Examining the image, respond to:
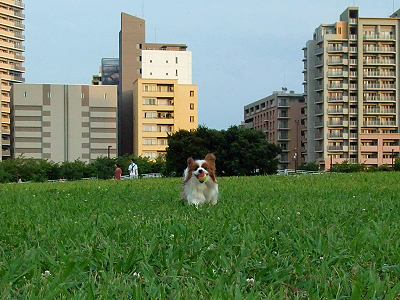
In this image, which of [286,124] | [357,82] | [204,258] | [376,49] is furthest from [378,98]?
[204,258]

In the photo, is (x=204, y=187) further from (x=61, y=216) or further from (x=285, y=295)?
(x=285, y=295)

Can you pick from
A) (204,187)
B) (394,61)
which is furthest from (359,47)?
(204,187)

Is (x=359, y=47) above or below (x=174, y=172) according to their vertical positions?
above

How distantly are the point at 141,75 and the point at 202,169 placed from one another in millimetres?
96122

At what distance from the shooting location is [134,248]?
12.1 ft

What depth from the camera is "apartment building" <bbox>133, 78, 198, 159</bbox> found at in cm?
9212

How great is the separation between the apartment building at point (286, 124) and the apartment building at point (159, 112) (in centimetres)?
2343

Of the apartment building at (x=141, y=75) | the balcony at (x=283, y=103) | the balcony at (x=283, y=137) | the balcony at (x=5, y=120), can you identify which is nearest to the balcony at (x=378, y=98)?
the balcony at (x=283, y=137)

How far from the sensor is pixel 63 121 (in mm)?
90000

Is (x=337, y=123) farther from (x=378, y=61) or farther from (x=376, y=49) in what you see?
(x=376, y=49)

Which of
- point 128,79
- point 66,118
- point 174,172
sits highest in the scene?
point 128,79

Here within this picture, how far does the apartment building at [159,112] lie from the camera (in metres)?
92.1

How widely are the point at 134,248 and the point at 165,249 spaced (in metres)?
0.23

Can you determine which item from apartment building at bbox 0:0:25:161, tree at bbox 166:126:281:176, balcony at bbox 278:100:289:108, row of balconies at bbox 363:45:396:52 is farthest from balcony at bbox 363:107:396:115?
apartment building at bbox 0:0:25:161
